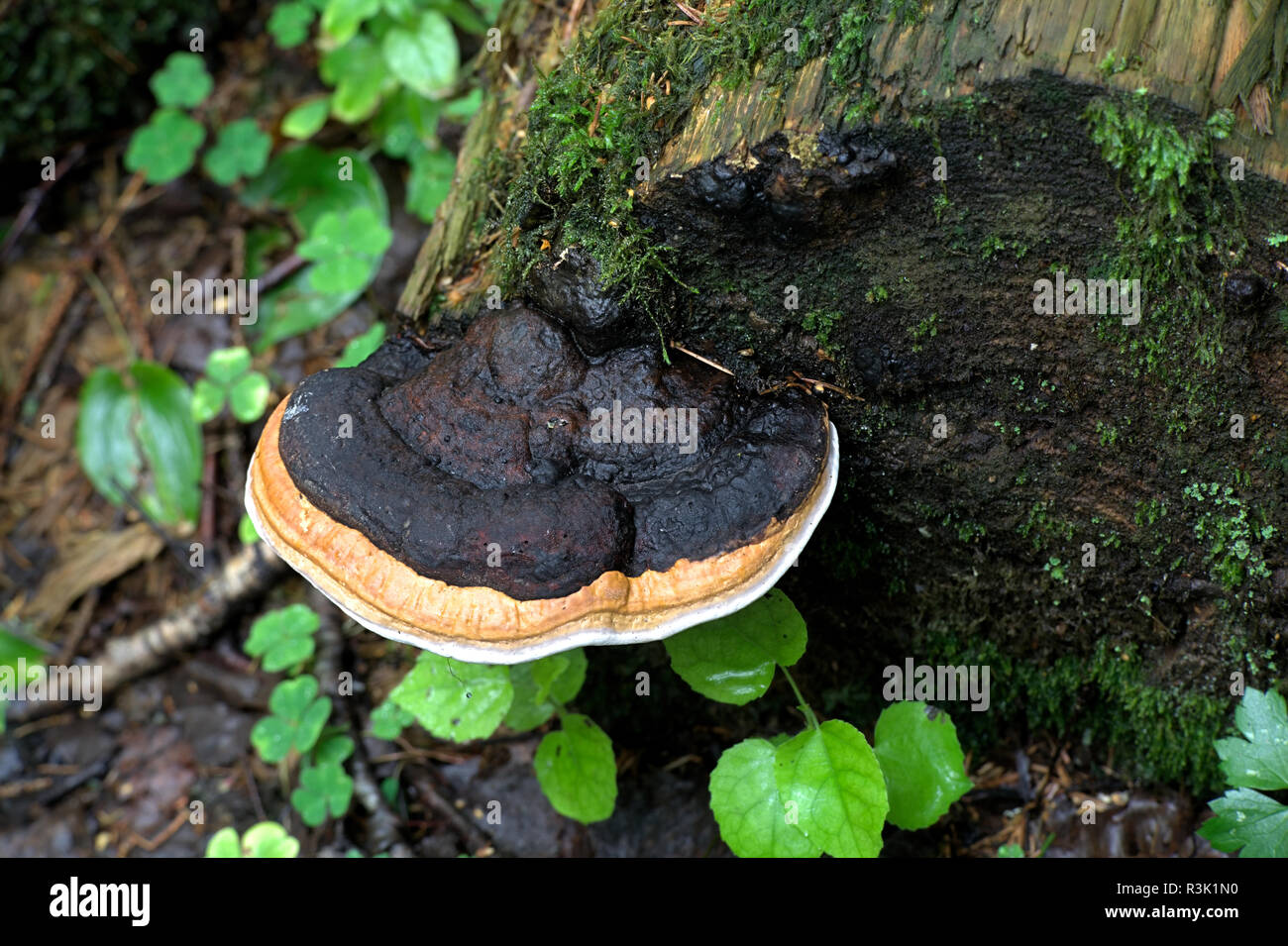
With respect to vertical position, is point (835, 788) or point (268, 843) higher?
point (835, 788)

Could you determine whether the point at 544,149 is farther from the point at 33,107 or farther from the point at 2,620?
the point at 33,107

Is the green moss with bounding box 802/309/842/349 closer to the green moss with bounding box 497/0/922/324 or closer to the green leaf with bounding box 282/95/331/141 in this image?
the green moss with bounding box 497/0/922/324

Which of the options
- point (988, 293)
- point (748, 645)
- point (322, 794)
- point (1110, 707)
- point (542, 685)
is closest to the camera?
point (988, 293)

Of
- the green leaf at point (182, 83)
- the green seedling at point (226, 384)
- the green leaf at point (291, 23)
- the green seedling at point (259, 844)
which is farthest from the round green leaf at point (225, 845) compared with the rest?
the green leaf at point (291, 23)

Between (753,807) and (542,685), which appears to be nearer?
(753,807)

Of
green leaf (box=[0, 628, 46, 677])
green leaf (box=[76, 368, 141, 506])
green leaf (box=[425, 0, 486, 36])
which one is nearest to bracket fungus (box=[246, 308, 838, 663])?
green leaf (box=[76, 368, 141, 506])

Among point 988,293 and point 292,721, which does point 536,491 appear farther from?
point 292,721

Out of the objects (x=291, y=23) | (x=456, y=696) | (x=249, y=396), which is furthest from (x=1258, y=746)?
(x=291, y=23)
